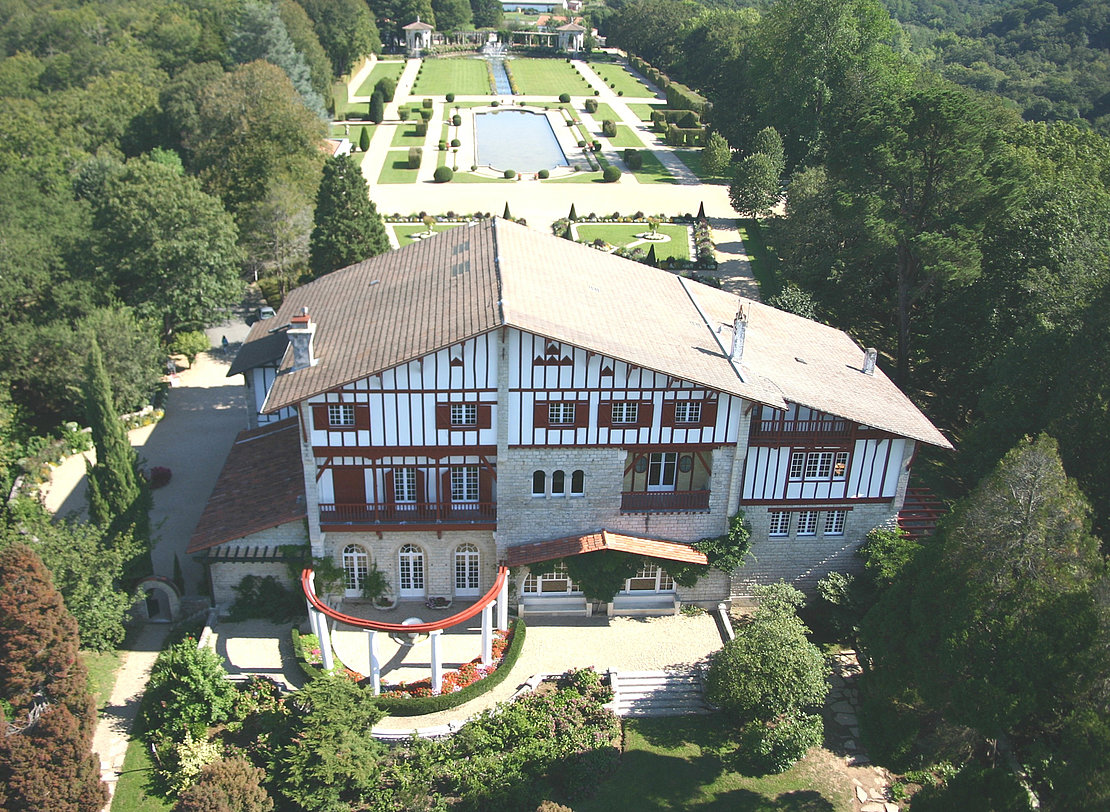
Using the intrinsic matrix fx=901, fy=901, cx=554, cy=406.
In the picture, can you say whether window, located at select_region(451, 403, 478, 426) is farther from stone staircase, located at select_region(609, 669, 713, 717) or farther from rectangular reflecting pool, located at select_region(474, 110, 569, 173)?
rectangular reflecting pool, located at select_region(474, 110, 569, 173)

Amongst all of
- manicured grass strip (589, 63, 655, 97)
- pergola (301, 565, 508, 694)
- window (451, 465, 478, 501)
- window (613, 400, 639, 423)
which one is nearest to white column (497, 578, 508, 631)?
pergola (301, 565, 508, 694)

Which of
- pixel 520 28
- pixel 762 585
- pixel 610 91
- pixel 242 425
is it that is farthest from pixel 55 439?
pixel 520 28

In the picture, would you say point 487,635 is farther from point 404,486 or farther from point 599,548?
point 404,486

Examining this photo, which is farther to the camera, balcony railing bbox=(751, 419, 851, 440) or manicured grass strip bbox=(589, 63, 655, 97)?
manicured grass strip bbox=(589, 63, 655, 97)

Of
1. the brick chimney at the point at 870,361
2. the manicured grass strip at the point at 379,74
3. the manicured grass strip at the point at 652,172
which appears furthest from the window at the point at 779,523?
the manicured grass strip at the point at 379,74

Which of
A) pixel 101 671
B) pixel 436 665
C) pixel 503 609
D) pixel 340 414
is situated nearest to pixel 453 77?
pixel 340 414

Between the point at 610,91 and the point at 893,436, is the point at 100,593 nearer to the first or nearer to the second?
the point at 893,436
